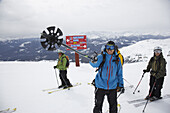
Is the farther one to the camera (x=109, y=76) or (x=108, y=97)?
(x=108, y=97)

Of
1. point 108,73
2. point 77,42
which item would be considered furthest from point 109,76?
point 77,42

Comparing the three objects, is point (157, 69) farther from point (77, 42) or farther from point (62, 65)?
point (77, 42)

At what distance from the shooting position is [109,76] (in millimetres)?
2797

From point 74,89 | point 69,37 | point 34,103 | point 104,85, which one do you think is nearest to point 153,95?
point 104,85

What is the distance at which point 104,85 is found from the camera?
287cm

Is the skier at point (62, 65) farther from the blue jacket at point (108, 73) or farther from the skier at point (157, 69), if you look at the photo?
the skier at point (157, 69)

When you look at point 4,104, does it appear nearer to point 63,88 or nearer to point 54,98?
point 54,98

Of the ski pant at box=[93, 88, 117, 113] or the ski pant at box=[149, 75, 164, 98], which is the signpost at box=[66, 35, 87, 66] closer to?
the ski pant at box=[149, 75, 164, 98]

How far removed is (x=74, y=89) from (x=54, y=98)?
1480 mm

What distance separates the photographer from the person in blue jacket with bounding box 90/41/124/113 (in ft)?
9.05

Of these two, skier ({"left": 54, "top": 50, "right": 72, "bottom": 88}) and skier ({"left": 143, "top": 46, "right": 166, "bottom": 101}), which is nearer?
skier ({"left": 143, "top": 46, "right": 166, "bottom": 101})

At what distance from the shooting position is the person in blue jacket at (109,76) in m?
2.76

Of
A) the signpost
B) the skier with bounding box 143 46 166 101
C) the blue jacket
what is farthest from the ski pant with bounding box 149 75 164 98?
the signpost

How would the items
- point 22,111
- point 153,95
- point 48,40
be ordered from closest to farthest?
1. point 48,40
2. point 22,111
3. point 153,95
